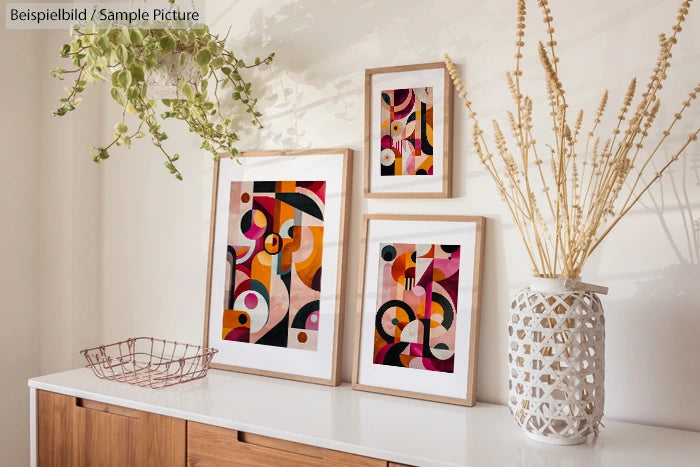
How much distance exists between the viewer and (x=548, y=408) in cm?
147

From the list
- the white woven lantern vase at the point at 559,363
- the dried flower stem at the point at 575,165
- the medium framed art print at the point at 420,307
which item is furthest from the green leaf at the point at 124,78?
the white woven lantern vase at the point at 559,363

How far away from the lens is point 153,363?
2.13 metres

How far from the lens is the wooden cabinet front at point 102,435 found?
1748 millimetres

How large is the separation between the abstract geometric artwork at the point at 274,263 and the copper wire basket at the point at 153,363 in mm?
158

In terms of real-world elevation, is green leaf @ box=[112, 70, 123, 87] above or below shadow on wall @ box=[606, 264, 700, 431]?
above

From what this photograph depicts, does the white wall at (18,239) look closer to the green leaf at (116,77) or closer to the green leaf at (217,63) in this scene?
the green leaf at (116,77)

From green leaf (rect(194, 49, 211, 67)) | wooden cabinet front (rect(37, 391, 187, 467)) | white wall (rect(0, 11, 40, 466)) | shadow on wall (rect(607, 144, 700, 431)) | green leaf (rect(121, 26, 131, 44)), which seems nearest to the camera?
shadow on wall (rect(607, 144, 700, 431))

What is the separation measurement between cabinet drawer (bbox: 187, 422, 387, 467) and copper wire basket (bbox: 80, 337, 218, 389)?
29 cm

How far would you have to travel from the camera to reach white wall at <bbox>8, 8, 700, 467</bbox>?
5.32 feet

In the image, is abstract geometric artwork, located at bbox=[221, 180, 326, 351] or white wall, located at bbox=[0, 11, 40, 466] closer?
abstract geometric artwork, located at bbox=[221, 180, 326, 351]

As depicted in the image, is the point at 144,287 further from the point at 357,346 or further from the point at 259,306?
the point at 357,346

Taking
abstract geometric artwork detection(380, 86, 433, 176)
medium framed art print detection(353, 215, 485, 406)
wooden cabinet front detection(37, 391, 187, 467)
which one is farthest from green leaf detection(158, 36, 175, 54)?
wooden cabinet front detection(37, 391, 187, 467)

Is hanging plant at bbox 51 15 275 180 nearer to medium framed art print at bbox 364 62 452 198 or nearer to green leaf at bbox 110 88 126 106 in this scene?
green leaf at bbox 110 88 126 106

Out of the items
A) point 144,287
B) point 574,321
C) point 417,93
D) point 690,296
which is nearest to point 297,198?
point 417,93
